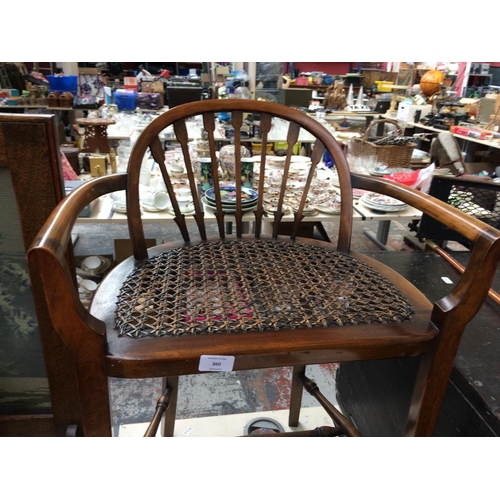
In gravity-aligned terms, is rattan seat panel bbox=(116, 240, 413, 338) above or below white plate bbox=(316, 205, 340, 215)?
above

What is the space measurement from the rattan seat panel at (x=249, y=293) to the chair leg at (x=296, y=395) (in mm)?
406

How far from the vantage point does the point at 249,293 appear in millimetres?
757

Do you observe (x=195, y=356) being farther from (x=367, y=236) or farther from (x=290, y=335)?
(x=367, y=236)

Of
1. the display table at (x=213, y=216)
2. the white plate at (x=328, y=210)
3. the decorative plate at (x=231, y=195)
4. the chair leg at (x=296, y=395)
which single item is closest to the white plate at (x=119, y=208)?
the display table at (x=213, y=216)

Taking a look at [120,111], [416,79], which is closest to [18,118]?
[120,111]

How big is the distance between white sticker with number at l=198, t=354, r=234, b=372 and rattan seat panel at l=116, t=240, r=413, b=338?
0.05 m

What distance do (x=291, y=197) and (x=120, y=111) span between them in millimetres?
2521

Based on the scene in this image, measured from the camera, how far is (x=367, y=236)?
10.00 ft

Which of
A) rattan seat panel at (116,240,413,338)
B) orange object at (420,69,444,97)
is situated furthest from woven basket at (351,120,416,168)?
orange object at (420,69,444,97)

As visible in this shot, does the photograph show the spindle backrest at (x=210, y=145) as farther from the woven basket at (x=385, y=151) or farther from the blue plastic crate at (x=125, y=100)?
the blue plastic crate at (x=125, y=100)

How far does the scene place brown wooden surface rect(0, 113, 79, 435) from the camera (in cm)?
74

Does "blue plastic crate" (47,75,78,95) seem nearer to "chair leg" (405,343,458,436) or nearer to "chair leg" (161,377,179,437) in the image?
"chair leg" (161,377,179,437)

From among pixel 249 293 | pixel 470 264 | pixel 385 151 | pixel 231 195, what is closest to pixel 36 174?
pixel 249 293
